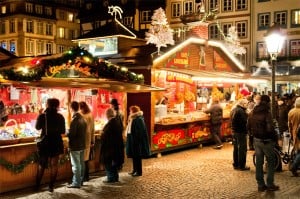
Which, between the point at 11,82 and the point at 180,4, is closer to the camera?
the point at 11,82

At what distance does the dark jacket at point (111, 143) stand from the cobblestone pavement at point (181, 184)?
0.48 meters

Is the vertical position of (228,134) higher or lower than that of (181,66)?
lower

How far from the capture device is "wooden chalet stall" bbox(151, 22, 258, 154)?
1454 cm

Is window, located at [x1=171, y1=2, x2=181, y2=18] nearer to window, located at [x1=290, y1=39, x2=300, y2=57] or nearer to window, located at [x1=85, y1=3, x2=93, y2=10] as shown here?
window, located at [x1=290, y1=39, x2=300, y2=57]

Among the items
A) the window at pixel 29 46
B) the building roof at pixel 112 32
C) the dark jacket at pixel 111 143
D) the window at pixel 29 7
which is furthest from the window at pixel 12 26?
the dark jacket at pixel 111 143

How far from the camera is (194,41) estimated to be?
56.1 feet

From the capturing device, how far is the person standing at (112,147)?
10.2m

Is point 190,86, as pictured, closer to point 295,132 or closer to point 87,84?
point 87,84

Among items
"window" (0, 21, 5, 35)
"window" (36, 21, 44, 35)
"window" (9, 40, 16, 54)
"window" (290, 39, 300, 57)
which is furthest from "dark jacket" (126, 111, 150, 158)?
"window" (0, 21, 5, 35)

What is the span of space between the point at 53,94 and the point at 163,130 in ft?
12.5

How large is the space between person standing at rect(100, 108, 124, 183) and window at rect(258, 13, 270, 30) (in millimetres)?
32429

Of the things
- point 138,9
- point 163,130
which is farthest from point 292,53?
point 163,130

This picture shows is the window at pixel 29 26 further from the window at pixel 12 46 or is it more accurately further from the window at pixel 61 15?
the window at pixel 61 15

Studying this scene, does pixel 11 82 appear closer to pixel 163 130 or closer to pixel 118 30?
pixel 163 130
